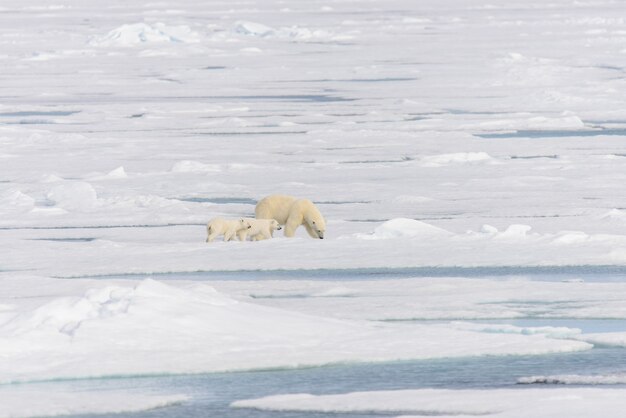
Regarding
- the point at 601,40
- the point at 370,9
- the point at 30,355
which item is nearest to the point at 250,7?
the point at 370,9

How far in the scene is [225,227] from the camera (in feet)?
31.8

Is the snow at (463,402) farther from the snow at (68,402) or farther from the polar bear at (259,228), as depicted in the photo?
the polar bear at (259,228)

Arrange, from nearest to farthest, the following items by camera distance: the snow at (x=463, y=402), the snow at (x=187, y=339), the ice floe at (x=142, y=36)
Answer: the snow at (x=463, y=402)
the snow at (x=187, y=339)
the ice floe at (x=142, y=36)

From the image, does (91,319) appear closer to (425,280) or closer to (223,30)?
(425,280)

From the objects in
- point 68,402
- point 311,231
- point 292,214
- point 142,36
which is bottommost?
point 68,402

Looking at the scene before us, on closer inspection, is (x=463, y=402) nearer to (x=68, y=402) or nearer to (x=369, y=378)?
(x=369, y=378)

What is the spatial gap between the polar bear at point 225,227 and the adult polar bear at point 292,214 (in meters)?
0.38

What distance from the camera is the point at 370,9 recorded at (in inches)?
2207

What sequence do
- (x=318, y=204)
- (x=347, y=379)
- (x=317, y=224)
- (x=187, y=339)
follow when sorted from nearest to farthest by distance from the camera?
(x=347, y=379) → (x=187, y=339) → (x=317, y=224) → (x=318, y=204)

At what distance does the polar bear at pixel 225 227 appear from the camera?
9.60 metres

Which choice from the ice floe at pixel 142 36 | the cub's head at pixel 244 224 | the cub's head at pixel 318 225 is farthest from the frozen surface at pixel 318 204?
the ice floe at pixel 142 36

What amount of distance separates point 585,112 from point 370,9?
3676 centimetres

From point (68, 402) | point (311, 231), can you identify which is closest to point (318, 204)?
point (311, 231)

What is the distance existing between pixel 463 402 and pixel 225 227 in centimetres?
461
